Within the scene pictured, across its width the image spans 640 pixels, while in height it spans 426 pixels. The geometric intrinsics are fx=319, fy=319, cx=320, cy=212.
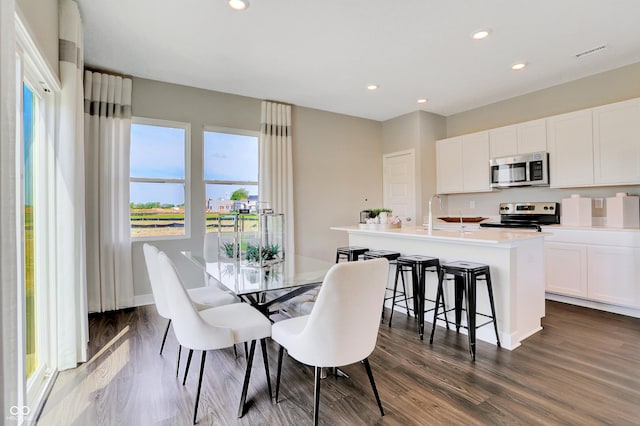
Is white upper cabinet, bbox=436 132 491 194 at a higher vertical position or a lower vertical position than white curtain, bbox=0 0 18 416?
higher

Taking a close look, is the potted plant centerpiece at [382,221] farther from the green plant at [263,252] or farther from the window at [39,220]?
the window at [39,220]

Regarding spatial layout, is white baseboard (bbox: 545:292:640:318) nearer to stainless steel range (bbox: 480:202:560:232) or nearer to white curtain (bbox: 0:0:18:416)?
stainless steel range (bbox: 480:202:560:232)

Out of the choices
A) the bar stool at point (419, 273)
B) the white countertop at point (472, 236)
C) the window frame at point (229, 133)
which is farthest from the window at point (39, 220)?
the white countertop at point (472, 236)

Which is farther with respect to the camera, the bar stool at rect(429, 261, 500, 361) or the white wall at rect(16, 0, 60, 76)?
the bar stool at rect(429, 261, 500, 361)

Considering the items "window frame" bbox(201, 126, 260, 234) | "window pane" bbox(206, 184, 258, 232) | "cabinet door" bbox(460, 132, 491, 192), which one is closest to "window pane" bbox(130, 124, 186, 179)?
"window frame" bbox(201, 126, 260, 234)

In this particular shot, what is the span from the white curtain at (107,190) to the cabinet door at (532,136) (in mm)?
5253

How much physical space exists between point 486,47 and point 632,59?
187 cm

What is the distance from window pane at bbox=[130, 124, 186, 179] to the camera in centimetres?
404

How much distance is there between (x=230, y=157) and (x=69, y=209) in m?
2.47

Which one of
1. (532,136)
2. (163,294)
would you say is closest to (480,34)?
(532,136)

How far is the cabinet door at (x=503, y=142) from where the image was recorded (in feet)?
15.3

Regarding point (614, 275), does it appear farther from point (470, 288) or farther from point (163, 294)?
point (163, 294)

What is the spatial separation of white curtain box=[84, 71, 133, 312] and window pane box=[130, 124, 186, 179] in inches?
7.8

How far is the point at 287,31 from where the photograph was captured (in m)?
3.00
